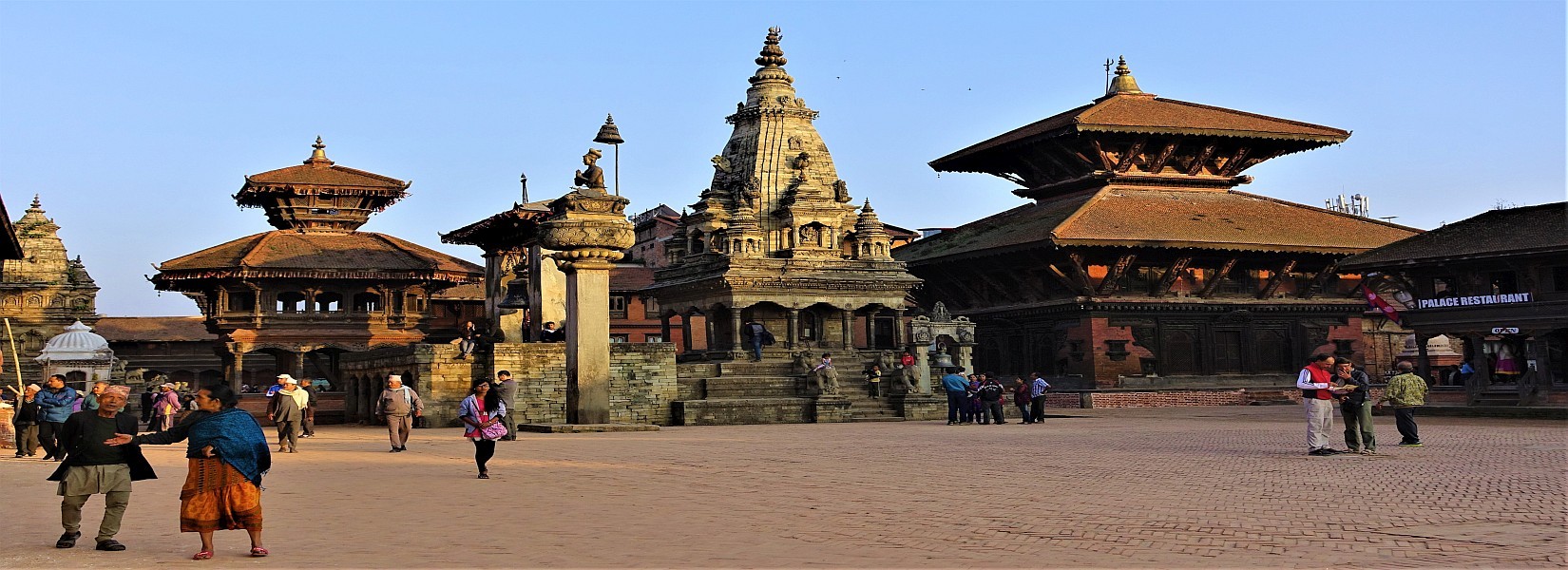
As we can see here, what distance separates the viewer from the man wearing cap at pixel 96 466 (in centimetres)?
1026

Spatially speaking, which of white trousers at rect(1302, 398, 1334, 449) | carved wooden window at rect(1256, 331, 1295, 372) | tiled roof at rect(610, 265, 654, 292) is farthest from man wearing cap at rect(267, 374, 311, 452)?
tiled roof at rect(610, 265, 654, 292)

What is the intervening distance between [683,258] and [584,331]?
76.9 feet

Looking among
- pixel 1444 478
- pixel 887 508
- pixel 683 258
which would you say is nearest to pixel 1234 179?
pixel 683 258

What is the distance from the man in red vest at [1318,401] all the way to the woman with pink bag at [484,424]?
10.3 m

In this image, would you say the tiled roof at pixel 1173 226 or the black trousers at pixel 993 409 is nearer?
the black trousers at pixel 993 409

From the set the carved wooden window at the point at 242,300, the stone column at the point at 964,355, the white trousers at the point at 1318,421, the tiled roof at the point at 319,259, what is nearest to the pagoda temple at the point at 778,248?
the stone column at the point at 964,355

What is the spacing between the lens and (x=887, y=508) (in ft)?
41.1

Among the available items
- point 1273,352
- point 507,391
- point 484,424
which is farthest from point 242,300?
point 484,424

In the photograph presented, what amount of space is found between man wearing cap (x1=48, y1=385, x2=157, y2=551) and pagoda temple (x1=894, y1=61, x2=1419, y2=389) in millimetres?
34203

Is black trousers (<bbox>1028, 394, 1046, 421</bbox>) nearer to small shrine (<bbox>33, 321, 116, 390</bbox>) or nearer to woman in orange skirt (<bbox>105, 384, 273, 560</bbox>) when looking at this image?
woman in orange skirt (<bbox>105, 384, 273, 560</bbox>)

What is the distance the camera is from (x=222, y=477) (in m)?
9.67

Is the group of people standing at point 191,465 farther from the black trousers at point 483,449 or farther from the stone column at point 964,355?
the stone column at point 964,355

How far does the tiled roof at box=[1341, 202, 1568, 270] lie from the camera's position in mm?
31500

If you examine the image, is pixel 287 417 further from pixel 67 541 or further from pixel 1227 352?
pixel 1227 352
